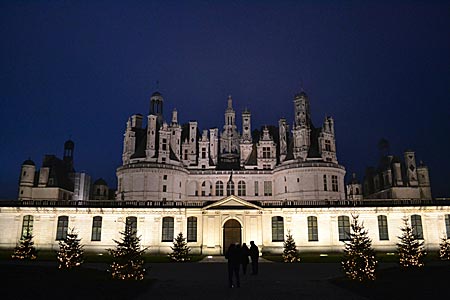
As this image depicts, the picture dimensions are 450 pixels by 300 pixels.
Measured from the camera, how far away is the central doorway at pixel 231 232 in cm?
Answer: 3950

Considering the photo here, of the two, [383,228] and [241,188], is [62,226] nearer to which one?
[241,188]

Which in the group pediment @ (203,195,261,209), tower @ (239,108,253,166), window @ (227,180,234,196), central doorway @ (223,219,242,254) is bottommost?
central doorway @ (223,219,242,254)

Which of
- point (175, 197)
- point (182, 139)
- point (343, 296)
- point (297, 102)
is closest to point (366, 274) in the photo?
point (343, 296)

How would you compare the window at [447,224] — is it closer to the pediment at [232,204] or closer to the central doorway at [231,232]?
the pediment at [232,204]

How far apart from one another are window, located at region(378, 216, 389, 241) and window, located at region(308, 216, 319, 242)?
723cm

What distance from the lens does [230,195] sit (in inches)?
1780

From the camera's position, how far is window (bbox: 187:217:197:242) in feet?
132

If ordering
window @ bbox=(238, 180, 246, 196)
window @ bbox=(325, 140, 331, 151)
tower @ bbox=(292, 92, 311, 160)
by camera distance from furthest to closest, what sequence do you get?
window @ bbox=(238, 180, 246, 196) → window @ bbox=(325, 140, 331, 151) → tower @ bbox=(292, 92, 311, 160)

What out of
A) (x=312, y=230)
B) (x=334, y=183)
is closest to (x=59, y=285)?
(x=312, y=230)

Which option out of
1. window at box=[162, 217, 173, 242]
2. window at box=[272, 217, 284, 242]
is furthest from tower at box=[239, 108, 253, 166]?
window at box=[162, 217, 173, 242]

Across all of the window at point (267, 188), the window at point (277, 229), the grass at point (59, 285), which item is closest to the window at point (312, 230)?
the window at point (277, 229)

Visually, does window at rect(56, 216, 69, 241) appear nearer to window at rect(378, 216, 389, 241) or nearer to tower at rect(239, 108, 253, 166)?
tower at rect(239, 108, 253, 166)

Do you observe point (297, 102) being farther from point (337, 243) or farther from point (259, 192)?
point (337, 243)

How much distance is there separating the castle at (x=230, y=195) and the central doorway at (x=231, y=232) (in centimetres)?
11
